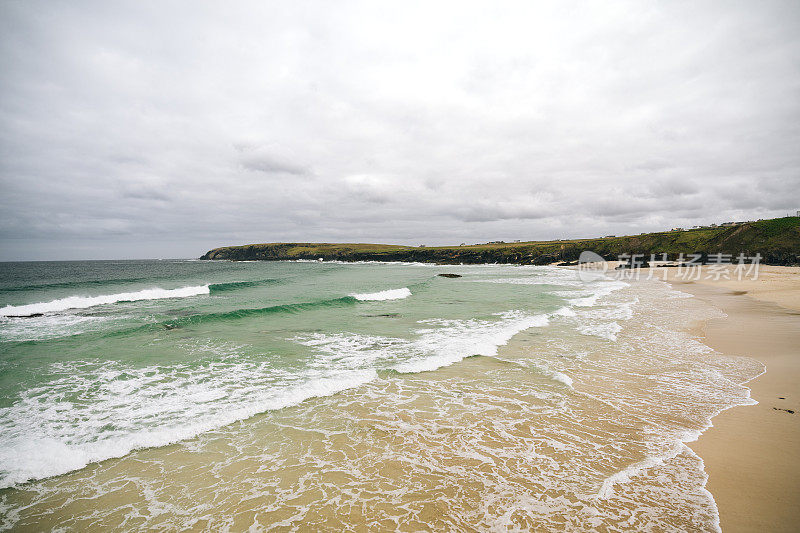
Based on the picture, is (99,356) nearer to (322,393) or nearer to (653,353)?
(322,393)

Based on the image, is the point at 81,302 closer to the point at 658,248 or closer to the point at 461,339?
the point at 461,339

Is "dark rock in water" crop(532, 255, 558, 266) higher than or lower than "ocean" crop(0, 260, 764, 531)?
higher

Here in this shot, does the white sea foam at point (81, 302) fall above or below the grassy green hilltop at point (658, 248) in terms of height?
below

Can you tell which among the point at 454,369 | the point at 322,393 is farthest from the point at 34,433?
the point at 454,369

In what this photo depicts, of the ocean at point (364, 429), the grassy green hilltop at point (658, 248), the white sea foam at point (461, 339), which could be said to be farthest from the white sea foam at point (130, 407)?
the grassy green hilltop at point (658, 248)

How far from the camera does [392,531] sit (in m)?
3.94

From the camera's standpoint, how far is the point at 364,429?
643 centimetres

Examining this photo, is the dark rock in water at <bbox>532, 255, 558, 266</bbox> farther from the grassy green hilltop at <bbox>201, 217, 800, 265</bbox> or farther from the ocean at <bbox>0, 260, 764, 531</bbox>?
the ocean at <bbox>0, 260, 764, 531</bbox>

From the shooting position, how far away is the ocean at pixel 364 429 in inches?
170

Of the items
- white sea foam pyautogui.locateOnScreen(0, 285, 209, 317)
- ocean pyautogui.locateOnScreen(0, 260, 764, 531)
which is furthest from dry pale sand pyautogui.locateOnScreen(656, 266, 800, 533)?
white sea foam pyautogui.locateOnScreen(0, 285, 209, 317)

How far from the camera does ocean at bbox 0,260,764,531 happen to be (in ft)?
14.2

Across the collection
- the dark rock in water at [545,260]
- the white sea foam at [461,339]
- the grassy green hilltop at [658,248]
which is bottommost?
the white sea foam at [461,339]

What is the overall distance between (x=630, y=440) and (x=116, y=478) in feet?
26.9

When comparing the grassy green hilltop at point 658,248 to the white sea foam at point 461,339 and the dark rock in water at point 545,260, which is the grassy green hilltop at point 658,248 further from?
the white sea foam at point 461,339
